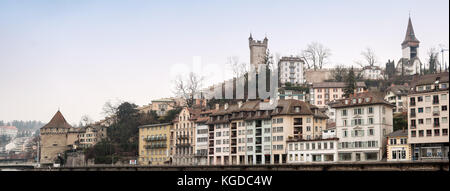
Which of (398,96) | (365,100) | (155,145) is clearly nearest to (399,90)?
(398,96)

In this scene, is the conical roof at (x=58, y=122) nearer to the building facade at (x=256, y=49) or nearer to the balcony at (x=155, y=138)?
the balcony at (x=155, y=138)

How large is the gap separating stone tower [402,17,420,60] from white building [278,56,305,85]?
3074cm

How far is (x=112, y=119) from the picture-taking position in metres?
126

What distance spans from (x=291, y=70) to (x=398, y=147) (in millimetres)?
69456

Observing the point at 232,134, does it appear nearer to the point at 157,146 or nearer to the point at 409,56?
the point at 157,146

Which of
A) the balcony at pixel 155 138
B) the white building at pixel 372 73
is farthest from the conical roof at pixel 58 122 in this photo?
the white building at pixel 372 73

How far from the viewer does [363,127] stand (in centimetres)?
7412

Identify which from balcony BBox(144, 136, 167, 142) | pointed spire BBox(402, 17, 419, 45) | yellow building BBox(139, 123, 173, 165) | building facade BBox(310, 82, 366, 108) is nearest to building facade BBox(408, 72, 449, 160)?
yellow building BBox(139, 123, 173, 165)

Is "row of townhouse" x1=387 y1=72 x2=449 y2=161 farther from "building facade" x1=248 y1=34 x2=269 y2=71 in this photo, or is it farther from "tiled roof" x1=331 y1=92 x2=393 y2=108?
"building facade" x1=248 y1=34 x2=269 y2=71

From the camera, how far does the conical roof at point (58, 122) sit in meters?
135
